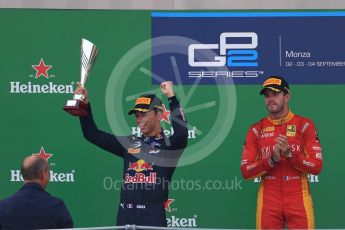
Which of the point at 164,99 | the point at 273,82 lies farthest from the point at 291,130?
the point at 164,99

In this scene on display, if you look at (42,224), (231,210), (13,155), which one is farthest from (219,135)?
(42,224)

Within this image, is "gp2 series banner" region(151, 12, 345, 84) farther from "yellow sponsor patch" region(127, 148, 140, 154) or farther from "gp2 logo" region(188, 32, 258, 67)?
"yellow sponsor patch" region(127, 148, 140, 154)

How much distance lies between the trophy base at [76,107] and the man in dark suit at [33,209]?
1181 mm

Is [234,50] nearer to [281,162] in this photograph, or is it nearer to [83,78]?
[281,162]

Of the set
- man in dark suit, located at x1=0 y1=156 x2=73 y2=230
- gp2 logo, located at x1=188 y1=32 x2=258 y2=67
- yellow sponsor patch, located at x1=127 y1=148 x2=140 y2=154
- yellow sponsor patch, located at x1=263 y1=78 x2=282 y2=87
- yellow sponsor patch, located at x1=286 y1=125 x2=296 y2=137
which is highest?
gp2 logo, located at x1=188 y1=32 x2=258 y2=67

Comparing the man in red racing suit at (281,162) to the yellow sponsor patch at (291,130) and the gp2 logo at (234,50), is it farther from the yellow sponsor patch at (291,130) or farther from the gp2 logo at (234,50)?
the gp2 logo at (234,50)

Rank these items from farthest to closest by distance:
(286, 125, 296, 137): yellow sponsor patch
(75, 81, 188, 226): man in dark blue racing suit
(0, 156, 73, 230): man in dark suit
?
1. (286, 125, 296, 137): yellow sponsor patch
2. (75, 81, 188, 226): man in dark blue racing suit
3. (0, 156, 73, 230): man in dark suit

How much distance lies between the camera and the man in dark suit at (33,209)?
4.59m

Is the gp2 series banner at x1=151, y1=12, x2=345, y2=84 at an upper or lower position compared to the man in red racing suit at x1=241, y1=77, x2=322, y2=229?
upper

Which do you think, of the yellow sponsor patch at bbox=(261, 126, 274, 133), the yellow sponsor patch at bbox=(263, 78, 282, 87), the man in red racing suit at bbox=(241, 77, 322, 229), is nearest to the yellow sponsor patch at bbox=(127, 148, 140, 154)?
the man in red racing suit at bbox=(241, 77, 322, 229)

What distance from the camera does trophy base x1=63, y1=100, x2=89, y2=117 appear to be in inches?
229

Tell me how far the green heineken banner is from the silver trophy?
2.54 feet

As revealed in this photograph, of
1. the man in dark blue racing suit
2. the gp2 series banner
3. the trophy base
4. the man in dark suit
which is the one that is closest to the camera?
the man in dark suit

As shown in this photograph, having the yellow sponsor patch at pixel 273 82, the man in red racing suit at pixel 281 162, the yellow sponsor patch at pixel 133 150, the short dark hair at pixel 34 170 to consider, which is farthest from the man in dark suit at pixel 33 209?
the yellow sponsor patch at pixel 273 82
